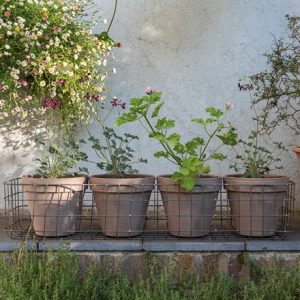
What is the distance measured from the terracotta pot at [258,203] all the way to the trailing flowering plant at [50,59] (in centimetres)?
118

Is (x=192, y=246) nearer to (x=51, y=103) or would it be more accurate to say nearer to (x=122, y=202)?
(x=122, y=202)

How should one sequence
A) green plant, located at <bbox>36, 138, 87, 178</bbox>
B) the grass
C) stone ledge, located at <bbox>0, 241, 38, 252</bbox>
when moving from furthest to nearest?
green plant, located at <bbox>36, 138, 87, 178</bbox>, stone ledge, located at <bbox>0, 241, 38, 252</bbox>, the grass

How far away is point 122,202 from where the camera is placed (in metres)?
3.14

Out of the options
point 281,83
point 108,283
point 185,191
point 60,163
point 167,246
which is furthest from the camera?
point 281,83

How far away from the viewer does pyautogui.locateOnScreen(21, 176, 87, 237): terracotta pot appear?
314cm

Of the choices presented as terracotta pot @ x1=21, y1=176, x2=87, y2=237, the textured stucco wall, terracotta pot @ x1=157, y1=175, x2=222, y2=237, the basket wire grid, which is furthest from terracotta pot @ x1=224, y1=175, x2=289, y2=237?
terracotta pot @ x1=21, y1=176, x2=87, y2=237

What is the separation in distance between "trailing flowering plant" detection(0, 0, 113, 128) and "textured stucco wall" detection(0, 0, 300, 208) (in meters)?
0.25

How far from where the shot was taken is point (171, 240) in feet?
10.1

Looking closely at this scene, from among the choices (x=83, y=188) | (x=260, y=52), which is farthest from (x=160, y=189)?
(x=260, y=52)

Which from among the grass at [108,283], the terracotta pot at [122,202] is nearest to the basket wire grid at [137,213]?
the terracotta pot at [122,202]

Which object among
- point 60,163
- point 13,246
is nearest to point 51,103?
point 60,163

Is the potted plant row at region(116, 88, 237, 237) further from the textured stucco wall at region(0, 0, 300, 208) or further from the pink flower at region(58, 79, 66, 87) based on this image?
the textured stucco wall at region(0, 0, 300, 208)

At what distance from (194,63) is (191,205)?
4.20 feet

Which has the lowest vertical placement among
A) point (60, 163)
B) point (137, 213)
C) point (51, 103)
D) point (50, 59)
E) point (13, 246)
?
point (13, 246)
